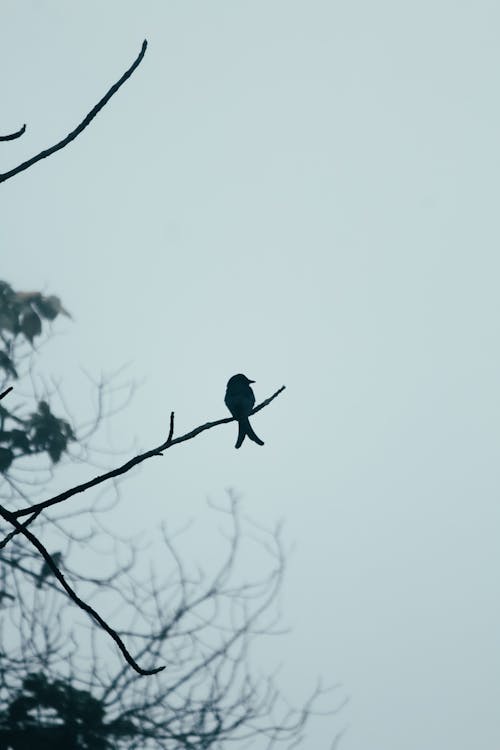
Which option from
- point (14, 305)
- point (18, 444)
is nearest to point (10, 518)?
point (18, 444)

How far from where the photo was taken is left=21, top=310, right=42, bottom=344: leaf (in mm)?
8727

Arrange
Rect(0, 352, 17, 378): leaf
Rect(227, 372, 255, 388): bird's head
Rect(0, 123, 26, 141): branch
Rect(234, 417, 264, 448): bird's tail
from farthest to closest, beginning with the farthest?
Rect(0, 352, 17, 378): leaf → Rect(227, 372, 255, 388): bird's head → Rect(234, 417, 264, 448): bird's tail → Rect(0, 123, 26, 141): branch

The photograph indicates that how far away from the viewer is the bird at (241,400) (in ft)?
19.7

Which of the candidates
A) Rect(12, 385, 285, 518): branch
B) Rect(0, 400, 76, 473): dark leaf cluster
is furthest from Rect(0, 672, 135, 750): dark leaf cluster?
Rect(12, 385, 285, 518): branch

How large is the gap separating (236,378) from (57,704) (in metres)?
3.85

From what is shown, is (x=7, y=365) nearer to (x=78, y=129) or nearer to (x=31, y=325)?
(x=31, y=325)

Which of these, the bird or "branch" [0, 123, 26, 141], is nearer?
"branch" [0, 123, 26, 141]

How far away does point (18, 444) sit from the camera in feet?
27.3

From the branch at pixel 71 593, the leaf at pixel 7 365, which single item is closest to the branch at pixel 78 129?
the branch at pixel 71 593

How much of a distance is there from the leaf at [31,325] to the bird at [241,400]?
299 centimetres

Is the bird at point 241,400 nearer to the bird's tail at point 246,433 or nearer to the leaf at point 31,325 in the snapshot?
the bird's tail at point 246,433

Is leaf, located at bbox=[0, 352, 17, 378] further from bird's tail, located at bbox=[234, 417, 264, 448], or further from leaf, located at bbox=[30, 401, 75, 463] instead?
bird's tail, located at bbox=[234, 417, 264, 448]

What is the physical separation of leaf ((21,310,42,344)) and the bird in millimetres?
2995

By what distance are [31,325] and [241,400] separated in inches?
136
